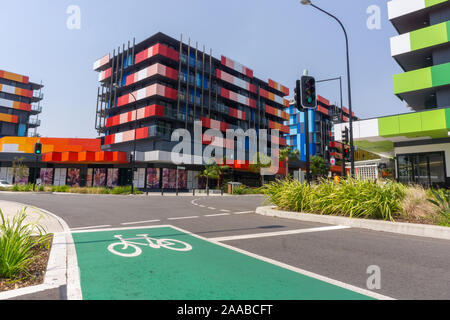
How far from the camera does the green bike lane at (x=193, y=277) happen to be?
291 cm

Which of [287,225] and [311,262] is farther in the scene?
[287,225]

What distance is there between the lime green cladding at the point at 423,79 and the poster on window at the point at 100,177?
123ft

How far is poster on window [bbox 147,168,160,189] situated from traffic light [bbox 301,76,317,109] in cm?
3031

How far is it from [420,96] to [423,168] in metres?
6.40

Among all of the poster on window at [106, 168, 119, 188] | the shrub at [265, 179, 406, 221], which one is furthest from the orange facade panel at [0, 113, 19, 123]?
the shrub at [265, 179, 406, 221]

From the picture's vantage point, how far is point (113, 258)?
4.29 metres

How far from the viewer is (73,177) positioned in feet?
133

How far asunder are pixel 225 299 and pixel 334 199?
7.36 meters

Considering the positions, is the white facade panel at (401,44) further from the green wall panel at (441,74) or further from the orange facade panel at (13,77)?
the orange facade panel at (13,77)

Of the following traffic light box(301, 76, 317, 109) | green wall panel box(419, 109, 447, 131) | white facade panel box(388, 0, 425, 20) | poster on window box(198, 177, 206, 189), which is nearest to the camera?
traffic light box(301, 76, 317, 109)

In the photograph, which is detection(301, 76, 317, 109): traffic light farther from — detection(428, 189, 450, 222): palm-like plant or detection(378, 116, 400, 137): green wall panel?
detection(378, 116, 400, 137): green wall panel

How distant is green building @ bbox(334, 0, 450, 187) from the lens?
17453 millimetres

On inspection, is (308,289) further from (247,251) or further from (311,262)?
(247,251)

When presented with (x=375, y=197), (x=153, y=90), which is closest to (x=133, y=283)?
(x=375, y=197)
